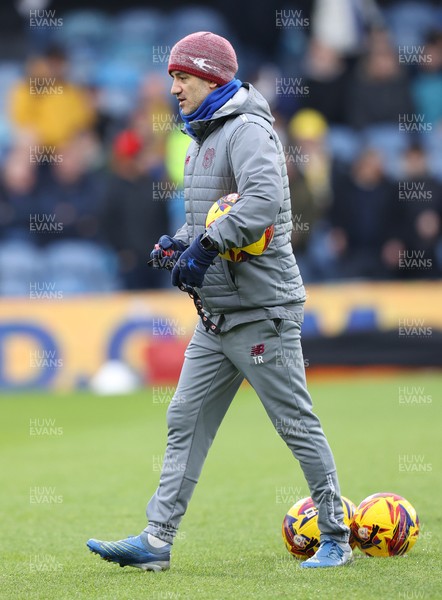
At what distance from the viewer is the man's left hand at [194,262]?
5.42 meters

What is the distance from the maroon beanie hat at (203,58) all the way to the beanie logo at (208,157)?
12.3 inches

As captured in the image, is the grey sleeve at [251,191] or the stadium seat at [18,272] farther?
A: the stadium seat at [18,272]

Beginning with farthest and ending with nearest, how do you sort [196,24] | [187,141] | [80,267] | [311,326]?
[196,24] → [80,267] → [187,141] → [311,326]

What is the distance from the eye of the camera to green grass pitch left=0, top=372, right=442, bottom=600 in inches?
213

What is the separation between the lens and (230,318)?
5.77m

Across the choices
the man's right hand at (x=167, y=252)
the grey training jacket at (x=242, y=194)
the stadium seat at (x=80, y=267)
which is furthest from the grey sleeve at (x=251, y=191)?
the stadium seat at (x=80, y=267)

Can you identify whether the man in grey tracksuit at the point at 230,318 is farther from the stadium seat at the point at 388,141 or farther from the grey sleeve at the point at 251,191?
the stadium seat at the point at 388,141

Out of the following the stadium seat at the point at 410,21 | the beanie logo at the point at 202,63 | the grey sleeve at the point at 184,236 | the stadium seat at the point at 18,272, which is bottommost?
the stadium seat at the point at 18,272

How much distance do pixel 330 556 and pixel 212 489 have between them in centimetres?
273

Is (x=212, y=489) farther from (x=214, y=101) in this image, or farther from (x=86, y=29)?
(x=86, y=29)

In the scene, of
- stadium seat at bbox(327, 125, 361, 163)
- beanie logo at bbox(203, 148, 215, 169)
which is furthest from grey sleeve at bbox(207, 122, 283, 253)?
stadium seat at bbox(327, 125, 361, 163)

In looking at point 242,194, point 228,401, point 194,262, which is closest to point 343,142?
point 228,401

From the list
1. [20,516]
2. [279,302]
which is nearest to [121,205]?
[20,516]

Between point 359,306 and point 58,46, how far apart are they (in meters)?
6.79
